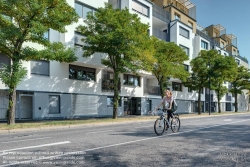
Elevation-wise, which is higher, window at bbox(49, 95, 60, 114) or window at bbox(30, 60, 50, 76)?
window at bbox(30, 60, 50, 76)

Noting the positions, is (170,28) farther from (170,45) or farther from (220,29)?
(220,29)

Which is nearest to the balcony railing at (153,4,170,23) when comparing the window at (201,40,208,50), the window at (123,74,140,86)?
the window at (123,74,140,86)

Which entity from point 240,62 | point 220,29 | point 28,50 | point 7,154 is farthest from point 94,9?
point 240,62

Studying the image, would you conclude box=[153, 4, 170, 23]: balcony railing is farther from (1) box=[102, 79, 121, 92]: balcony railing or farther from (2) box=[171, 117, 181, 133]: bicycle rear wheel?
(2) box=[171, 117, 181, 133]: bicycle rear wheel

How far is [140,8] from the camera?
29.2 metres

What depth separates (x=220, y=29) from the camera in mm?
59312

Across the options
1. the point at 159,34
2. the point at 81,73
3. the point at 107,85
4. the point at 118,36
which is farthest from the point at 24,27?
the point at 159,34

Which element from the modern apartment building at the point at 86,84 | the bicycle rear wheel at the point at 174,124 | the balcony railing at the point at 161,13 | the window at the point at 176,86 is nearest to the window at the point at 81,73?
the modern apartment building at the point at 86,84

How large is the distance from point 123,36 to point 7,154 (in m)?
13.3

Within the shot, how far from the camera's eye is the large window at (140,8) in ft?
92.9

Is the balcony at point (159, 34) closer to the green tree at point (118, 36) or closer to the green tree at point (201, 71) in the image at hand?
the green tree at point (201, 71)

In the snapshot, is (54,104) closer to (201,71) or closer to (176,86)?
(201,71)

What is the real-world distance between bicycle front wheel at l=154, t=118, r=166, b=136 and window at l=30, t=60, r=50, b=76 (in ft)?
45.7

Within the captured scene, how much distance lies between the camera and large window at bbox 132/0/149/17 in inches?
1115
